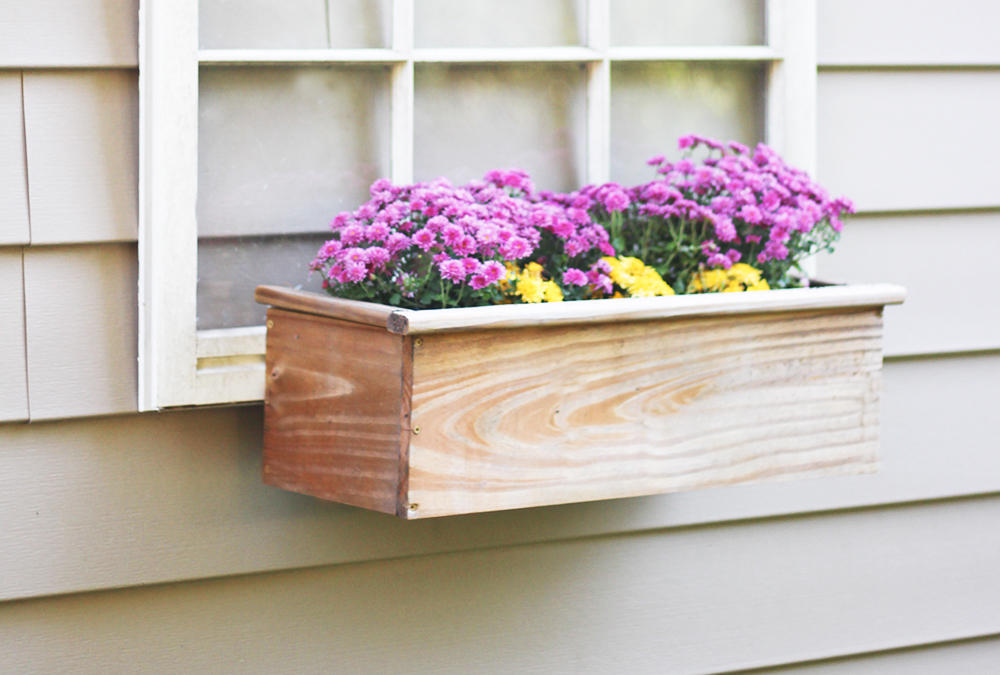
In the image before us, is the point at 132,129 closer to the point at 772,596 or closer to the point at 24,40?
the point at 24,40

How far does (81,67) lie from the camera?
1.30 metres

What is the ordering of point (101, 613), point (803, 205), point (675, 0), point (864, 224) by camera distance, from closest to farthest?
point (101, 613) → point (803, 205) → point (675, 0) → point (864, 224)

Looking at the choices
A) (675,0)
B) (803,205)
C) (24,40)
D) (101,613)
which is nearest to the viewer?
(24,40)

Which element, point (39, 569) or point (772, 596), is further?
point (772, 596)

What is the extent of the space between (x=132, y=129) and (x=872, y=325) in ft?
3.07

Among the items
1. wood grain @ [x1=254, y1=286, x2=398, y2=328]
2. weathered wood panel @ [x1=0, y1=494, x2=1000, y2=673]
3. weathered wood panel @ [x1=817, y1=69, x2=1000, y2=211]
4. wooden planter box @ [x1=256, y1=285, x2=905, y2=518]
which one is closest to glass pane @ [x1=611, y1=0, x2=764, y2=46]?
weathered wood panel @ [x1=817, y1=69, x2=1000, y2=211]

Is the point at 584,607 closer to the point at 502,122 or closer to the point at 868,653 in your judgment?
the point at 868,653

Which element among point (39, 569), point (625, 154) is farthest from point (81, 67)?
point (625, 154)

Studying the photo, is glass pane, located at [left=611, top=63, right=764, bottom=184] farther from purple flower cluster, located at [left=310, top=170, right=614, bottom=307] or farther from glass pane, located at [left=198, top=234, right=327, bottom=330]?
glass pane, located at [left=198, top=234, right=327, bottom=330]

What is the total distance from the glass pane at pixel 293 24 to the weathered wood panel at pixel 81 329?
29 cm

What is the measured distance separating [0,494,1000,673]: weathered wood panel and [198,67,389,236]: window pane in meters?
0.44

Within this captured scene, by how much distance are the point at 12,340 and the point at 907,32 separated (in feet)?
4.36

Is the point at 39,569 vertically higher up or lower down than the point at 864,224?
lower down

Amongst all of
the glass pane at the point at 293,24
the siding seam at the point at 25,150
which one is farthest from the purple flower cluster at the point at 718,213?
the siding seam at the point at 25,150
